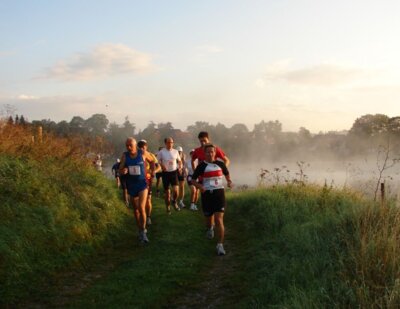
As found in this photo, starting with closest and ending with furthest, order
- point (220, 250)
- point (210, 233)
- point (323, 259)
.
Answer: point (323, 259), point (220, 250), point (210, 233)

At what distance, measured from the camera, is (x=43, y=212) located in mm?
8273

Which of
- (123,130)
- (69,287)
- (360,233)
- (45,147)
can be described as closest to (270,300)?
(360,233)

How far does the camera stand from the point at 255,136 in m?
108

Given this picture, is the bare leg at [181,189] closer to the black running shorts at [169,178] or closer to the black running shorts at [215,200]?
the black running shorts at [169,178]

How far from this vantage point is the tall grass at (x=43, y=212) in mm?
6719

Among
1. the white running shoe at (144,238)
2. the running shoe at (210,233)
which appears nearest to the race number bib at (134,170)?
the white running shoe at (144,238)

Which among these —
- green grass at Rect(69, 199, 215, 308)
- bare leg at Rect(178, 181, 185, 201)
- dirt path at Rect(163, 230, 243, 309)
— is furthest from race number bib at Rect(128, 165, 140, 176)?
bare leg at Rect(178, 181, 185, 201)

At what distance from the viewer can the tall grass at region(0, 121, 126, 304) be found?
6719mm

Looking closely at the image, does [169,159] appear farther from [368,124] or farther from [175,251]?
[368,124]

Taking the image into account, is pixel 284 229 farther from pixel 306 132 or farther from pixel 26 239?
pixel 306 132

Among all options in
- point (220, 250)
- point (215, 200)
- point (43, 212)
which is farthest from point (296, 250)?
point (43, 212)

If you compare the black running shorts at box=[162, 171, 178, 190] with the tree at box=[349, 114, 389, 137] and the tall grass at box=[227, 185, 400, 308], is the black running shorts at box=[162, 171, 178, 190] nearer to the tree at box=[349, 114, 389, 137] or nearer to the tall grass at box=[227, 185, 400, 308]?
the tall grass at box=[227, 185, 400, 308]

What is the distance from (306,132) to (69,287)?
9738cm

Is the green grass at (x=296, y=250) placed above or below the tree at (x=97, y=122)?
below
